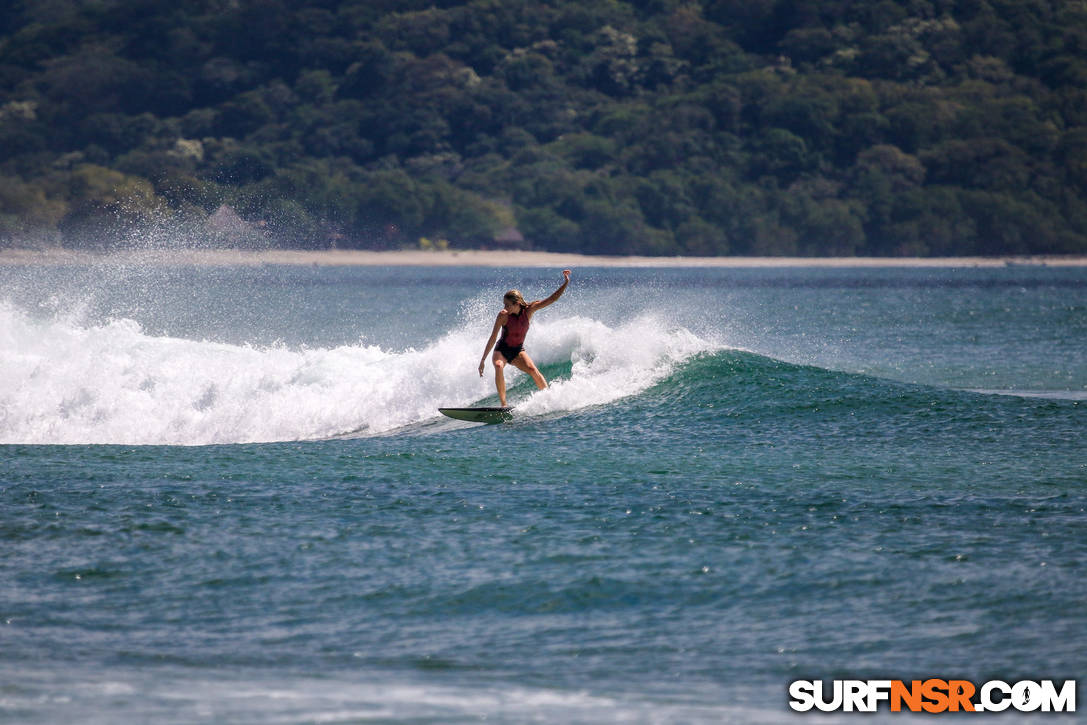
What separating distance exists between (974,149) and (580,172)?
123 ft

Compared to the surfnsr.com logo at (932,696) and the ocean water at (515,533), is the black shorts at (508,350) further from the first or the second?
the surfnsr.com logo at (932,696)

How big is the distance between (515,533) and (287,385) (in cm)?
918

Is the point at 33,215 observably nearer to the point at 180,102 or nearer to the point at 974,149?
the point at 180,102

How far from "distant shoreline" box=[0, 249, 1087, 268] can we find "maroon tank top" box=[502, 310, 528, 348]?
10254cm

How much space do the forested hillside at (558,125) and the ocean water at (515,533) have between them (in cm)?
9454

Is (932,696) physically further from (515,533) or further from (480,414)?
(480,414)

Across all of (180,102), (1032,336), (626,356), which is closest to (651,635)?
(626,356)

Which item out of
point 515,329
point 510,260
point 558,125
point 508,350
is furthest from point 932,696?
point 558,125

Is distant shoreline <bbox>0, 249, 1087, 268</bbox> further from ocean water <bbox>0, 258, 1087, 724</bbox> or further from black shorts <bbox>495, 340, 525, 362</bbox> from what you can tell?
black shorts <bbox>495, 340, 525, 362</bbox>

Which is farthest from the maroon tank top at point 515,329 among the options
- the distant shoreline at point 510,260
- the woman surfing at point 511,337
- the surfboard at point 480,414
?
the distant shoreline at point 510,260

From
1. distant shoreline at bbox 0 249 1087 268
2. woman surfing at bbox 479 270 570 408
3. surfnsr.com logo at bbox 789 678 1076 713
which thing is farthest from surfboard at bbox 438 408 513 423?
distant shoreline at bbox 0 249 1087 268

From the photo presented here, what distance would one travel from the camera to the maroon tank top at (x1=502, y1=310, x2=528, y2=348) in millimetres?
16734

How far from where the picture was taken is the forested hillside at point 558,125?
122 metres

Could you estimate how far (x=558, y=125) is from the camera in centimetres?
13925
